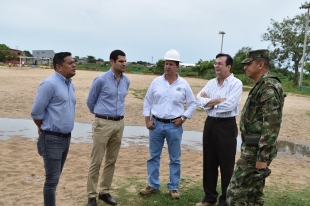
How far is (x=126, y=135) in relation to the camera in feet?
34.2

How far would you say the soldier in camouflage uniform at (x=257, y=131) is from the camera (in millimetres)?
3302

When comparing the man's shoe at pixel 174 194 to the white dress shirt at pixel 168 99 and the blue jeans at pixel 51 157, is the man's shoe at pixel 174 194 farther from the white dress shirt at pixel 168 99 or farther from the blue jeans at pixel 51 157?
the blue jeans at pixel 51 157

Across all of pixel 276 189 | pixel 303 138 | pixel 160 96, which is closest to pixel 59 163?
pixel 160 96

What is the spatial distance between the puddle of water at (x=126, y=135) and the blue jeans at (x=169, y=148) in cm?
398

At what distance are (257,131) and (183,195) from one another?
2.14 m

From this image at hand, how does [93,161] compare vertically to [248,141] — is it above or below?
below

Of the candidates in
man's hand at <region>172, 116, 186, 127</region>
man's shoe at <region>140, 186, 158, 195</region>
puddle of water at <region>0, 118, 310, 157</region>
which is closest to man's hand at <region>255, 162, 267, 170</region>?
man's hand at <region>172, 116, 186, 127</region>

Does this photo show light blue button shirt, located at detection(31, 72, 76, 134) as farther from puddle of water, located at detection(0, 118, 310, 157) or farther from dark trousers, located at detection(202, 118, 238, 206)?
puddle of water, located at detection(0, 118, 310, 157)

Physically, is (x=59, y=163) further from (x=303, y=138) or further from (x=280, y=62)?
(x=280, y=62)

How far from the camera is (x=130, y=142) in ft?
31.0

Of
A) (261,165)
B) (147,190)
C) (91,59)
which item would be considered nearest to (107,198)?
(147,190)

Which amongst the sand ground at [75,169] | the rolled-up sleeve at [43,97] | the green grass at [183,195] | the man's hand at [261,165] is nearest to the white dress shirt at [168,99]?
the green grass at [183,195]

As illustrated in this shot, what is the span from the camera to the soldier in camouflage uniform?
130 inches

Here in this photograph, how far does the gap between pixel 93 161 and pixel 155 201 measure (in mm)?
1065
